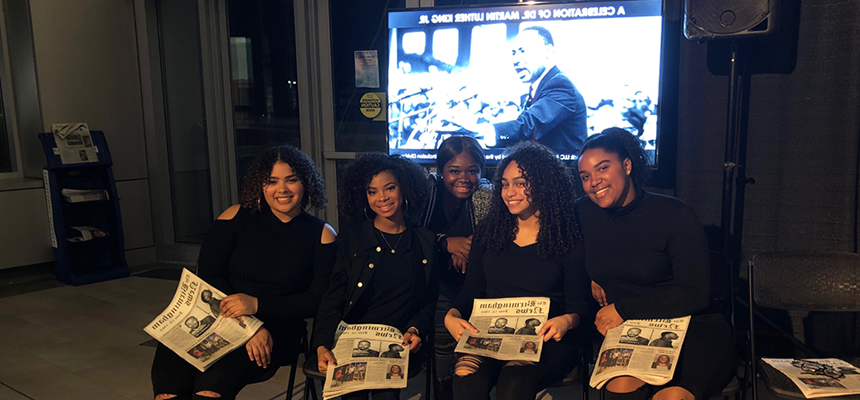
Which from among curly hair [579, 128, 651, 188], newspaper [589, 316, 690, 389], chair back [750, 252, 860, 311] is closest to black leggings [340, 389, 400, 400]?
newspaper [589, 316, 690, 389]

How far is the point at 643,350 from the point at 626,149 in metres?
0.76

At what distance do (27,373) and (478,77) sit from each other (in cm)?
301

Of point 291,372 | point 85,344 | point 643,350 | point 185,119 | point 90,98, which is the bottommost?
point 85,344

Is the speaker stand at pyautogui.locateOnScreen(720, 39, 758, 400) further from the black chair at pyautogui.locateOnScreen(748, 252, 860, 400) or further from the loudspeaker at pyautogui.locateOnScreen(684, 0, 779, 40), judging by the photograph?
the black chair at pyautogui.locateOnScreen(748, 252, 860, 400)

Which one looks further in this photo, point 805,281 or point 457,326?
point 805,281

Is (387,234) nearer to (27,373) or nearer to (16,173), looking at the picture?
(27,373)

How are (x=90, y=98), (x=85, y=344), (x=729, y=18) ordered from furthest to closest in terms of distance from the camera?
(x=90, y=98) → (x=85, y=344) → (x=729, y=18)

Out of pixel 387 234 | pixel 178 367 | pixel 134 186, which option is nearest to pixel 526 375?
pixel 387 234

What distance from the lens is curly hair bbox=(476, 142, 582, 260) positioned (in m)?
2.16

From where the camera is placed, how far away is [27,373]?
10.7 ft

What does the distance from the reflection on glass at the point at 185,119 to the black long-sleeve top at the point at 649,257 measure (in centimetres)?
442

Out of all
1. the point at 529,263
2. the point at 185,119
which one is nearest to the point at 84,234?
the point at 185,119

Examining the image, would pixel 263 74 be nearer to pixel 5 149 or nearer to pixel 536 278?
pixel 5 149

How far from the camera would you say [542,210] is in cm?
219
